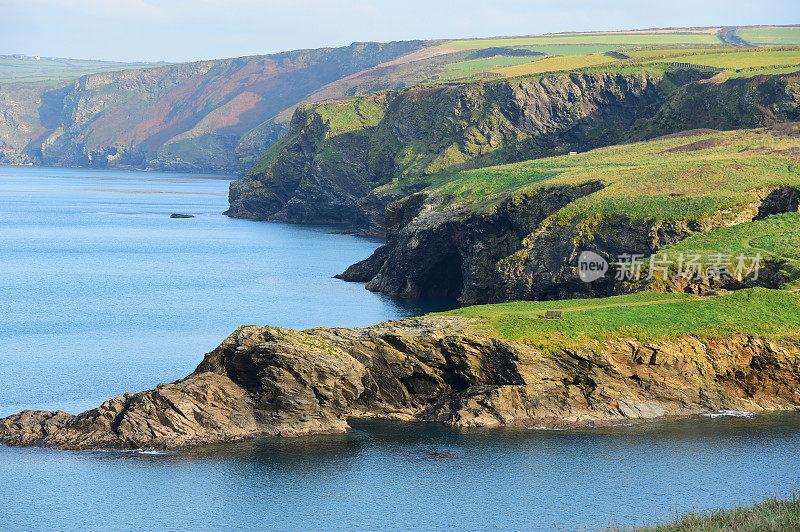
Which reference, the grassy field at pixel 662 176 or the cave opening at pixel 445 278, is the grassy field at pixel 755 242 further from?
the cave opening at pixel 445 278

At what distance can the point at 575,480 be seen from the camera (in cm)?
5112

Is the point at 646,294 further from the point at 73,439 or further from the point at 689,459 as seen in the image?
the point at 73,439

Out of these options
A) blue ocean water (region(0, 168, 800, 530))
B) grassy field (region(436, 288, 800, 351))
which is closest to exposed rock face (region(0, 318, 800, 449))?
grassy field (region(436, 288, 800, 351))

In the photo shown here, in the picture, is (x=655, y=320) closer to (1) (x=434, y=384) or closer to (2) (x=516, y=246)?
(1) (x=434, y=384)

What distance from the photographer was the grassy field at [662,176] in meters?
93.3

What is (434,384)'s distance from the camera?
66.2 meters

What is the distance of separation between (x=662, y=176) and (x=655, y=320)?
38.2 meters

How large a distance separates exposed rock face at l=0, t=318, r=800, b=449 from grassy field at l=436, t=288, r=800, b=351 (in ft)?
3.67

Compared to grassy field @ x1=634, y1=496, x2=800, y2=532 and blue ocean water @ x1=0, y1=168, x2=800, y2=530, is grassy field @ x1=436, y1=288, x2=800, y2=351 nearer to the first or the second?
blue ocean water @ x1=0, y1=168, x2=800, y2=530

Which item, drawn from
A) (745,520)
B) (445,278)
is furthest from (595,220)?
(745,520)

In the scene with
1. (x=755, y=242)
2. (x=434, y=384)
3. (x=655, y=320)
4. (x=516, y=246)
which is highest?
(x=755, y=242)

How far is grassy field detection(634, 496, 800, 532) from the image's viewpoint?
1416 inches

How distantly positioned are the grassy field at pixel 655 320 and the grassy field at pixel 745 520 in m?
24.3

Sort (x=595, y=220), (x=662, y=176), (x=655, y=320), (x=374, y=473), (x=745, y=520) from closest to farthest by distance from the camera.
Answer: (x=745, y=520) → (x=374, y=473) → (x=655, y=320) → (x=595, y=220) → (x=662, y=176)
